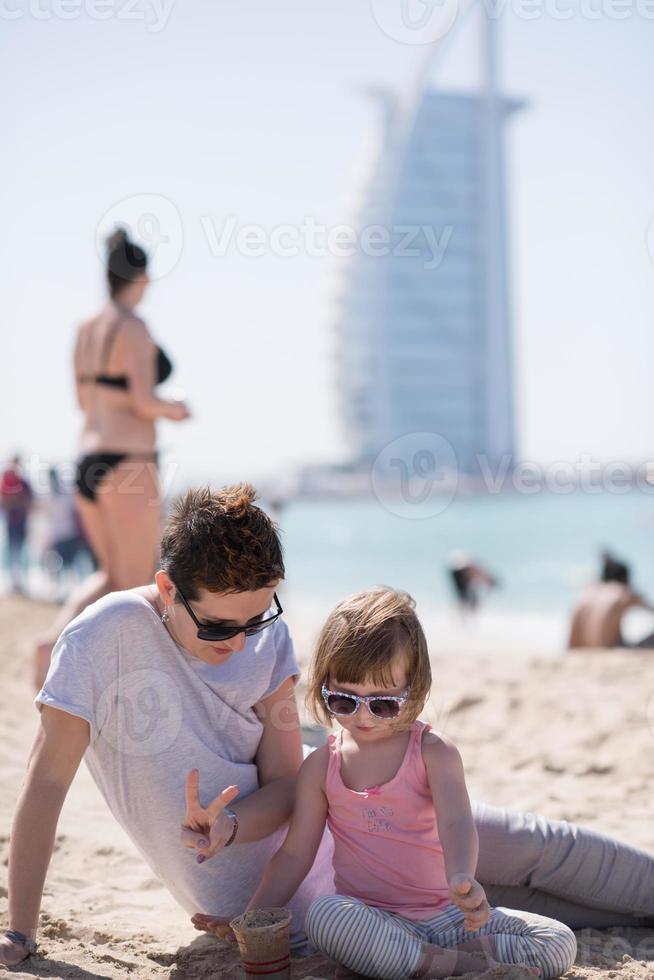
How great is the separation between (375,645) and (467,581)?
1047 centimetres

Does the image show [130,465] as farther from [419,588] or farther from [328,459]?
[328,459]

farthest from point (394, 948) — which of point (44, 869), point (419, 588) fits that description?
point (419, 588)

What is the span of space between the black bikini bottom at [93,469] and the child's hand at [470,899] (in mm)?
2257

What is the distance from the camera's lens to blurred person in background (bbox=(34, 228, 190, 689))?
357 centimetres

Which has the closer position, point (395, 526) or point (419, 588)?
point (419, 588)

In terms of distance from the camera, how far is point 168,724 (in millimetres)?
1890

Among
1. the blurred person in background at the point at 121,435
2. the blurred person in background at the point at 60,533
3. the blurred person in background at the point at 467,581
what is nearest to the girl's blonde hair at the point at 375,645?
the blurred person in background at the point at 121,435

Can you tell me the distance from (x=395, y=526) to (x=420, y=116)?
3515 cm

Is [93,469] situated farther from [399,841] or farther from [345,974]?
[345,974]

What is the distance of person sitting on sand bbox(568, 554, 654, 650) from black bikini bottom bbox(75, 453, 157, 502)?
3.81 m

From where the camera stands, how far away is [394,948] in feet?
5.79

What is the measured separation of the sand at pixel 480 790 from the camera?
199cm

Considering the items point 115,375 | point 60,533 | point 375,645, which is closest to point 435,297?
point 60,533

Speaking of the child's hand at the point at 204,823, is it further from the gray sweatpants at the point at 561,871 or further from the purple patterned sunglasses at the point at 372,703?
the gray sweatpants at the point at 561,871
